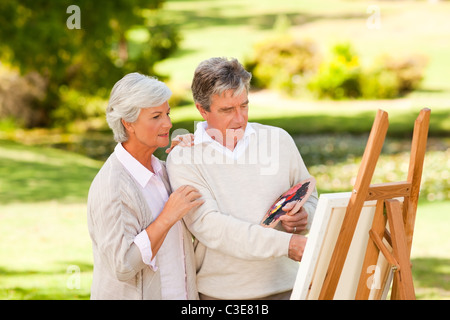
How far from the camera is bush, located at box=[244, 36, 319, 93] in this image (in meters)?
25.8

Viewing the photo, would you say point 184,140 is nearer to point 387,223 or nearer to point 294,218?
point 294,218

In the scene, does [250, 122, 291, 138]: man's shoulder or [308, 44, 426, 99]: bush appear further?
[308, 44, 426, 99]: bush

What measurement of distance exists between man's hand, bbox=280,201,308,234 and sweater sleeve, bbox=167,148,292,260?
0.13m

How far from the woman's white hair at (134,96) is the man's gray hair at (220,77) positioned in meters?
0.18

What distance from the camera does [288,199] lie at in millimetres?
2949

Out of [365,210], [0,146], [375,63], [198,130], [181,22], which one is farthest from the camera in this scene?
[181,22]

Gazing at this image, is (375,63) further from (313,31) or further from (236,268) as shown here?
(236,268)

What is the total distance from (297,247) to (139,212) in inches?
28.9

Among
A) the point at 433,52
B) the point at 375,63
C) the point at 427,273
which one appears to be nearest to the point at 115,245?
the point at 427,273

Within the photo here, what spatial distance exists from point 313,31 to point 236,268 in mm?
34551

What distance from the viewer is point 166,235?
2.94 metres

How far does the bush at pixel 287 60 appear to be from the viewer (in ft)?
84.6

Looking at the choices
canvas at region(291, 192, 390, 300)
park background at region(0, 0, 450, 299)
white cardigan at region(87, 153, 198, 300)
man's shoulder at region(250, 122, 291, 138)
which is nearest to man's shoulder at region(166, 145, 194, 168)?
white cardigan at region(87, 153, 198, 300)

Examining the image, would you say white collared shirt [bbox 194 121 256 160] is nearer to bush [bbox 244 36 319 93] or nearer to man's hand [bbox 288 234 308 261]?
man's hand [bbox 288 234 308 261]
